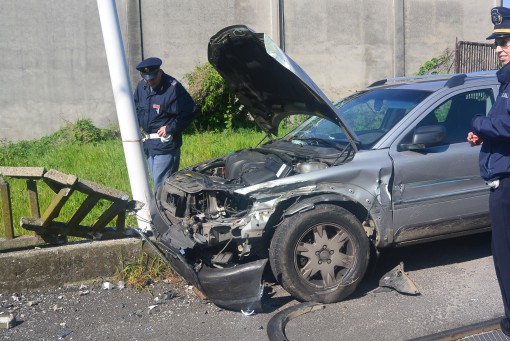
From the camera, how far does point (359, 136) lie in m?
5.59

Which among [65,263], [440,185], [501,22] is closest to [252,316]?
[65,263]

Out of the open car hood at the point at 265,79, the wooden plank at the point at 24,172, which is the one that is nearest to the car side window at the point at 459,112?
the open car hood at the point at 265,79

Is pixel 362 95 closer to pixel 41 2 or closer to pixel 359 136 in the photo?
pixel 359 136

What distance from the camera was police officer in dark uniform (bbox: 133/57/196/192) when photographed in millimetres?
6625

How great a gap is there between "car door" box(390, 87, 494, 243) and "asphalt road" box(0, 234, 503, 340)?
517 mm

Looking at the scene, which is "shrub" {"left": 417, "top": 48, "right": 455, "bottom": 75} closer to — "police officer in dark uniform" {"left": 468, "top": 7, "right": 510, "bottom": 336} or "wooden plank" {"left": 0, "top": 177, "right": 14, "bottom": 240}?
"police officer in dark uniform" {"left": 468, "top": 7, "right": 510, "bottom": 336}

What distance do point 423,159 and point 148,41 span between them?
29.5 feet

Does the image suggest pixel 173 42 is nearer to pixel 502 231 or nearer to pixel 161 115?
pixel 161 115

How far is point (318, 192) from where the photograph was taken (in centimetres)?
492

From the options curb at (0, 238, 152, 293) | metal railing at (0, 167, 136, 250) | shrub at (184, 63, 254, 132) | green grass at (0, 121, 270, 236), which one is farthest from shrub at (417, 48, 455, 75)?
curb at (0, 238, 152, 293)

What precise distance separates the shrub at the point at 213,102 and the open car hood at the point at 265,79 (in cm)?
600

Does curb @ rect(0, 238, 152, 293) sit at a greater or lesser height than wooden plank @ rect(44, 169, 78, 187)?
lesser

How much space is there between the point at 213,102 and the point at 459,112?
24.2ft

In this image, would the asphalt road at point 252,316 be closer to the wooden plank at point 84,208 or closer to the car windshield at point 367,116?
the wooden plank at point 84,208
